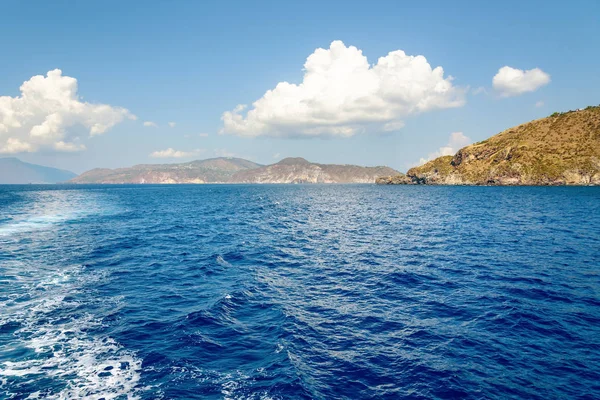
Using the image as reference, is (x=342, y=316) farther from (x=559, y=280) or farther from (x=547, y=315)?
(x=559, y=280)

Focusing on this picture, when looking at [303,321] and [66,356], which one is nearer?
[66,356]

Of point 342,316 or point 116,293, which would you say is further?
point 116,293

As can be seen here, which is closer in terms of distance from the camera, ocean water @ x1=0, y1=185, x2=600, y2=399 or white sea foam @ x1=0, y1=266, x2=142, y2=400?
white sea foam @ x1=0, y1=266, x2=142, y2=400

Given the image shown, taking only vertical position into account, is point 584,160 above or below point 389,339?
above

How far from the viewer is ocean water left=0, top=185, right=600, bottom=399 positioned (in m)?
14.0

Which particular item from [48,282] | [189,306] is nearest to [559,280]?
[189,306]

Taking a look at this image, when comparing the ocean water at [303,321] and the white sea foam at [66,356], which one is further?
the ocean water at [303,321]

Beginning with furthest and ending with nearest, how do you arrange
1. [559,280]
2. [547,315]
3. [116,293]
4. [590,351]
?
[559,280]
[116,293]
[547,315]
[590,351]

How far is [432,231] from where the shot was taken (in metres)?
53.6

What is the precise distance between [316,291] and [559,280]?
21582mm

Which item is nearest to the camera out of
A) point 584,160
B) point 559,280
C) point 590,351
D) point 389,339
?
point 590,351

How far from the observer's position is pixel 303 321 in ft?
67.5

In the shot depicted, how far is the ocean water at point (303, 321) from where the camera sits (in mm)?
14047

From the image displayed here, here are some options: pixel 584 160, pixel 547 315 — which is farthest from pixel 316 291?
pixel 584 160
